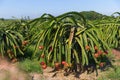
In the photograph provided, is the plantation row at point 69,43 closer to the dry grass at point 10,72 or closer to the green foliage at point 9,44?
the green foliage at point 9,44

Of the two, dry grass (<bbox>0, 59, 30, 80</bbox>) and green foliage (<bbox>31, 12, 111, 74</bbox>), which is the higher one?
green foliage (<bbox>31, 12, 111, 74</bbox>)

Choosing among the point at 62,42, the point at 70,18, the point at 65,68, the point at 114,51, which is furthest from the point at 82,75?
the point at 114,51

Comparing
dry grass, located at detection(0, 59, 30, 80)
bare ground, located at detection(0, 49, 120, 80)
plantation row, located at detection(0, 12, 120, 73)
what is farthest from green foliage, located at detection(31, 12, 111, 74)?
A: dry grass, located at detection(0, 59, 30, 80)

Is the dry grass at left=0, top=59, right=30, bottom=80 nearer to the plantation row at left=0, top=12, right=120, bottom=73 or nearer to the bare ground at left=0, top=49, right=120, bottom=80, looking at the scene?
the bare ground at left=0, top=49, right=120, bottom=80

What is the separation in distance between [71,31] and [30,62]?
130cm

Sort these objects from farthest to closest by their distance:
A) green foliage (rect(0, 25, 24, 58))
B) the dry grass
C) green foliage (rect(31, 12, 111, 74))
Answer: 1. green foliage (rect(0, 25, 24, 58))
2. green foliage (rect(31, 12, 111, 74))
3. the dry grass

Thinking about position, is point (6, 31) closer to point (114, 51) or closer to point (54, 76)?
point (54, 76)

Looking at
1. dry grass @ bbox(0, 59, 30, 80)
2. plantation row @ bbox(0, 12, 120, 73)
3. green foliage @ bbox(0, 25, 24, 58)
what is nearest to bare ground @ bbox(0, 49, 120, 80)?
dry grass @ bbox(0, 59, 30, 80)

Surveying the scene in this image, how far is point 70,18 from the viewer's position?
23.0 feet

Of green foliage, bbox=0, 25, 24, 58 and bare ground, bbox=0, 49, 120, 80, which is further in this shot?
green foliage, bbox=0, 25, 24, 58

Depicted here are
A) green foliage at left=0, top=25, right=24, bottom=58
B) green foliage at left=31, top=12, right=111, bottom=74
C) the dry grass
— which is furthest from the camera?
green foliage at left=0, top=25, right=24, bottom=58

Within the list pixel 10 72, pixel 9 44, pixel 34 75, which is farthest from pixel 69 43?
pixel 9 44

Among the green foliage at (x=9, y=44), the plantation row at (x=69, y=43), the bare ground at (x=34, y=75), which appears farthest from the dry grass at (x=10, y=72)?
the plantation row at (x=69, y=43)

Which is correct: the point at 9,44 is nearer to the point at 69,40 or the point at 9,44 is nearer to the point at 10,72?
the point at 10,72
